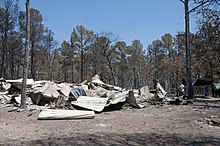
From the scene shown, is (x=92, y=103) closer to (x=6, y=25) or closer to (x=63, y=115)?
(x=63, y=115)

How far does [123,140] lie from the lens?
6203 millimetres

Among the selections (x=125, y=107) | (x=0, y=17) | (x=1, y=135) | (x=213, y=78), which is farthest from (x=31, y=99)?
(x=213, y=78)

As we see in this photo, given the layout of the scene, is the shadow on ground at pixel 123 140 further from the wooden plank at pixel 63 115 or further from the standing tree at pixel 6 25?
the standing tree at pixel 6 25

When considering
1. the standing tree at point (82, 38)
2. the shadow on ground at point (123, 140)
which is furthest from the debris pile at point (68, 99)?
the standing tree at point (82, 38)

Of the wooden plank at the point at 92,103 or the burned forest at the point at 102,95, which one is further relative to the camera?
the wooden plank at the point at 92,103

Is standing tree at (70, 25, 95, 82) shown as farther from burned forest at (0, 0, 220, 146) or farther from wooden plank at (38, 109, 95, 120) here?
wooden plank at (38, 109, 95, 120)

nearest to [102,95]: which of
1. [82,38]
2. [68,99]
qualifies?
[68,99]

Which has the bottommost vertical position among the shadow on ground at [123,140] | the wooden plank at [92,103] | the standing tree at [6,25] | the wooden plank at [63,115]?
the shadow on ground at [123,140]

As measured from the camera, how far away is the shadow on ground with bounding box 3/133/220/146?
5859mm

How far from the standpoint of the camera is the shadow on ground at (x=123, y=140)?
5859mm

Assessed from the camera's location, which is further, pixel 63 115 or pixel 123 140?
pixel 63 115

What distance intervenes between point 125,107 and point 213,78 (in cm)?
2141

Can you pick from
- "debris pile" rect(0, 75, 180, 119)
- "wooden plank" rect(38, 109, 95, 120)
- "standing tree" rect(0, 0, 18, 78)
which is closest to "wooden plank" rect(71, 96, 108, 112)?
"debris pile" rect(0, 75, 180, 119)

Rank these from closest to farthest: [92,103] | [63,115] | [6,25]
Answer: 1. [63,115]
2. [92,103]
3. [6,25]
